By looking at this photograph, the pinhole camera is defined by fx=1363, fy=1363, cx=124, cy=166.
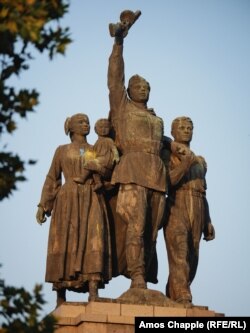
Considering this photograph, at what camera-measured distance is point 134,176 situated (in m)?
22.0

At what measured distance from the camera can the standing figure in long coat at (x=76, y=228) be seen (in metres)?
21.7

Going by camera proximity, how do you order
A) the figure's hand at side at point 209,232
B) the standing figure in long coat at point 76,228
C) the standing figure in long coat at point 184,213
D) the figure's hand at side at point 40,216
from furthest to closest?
the figure's hand at side at point 209,232, the figure's hand at side at point 40,216, the standing figure in long coat at point 184,213, the standing figure in long coat at point 76,228

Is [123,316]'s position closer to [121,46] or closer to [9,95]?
[121,46]

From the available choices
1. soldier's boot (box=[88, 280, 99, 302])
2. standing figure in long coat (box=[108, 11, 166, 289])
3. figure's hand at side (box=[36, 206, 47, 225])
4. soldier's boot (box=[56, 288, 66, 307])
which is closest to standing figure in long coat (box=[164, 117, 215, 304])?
standing figure in long coat (box=[108, 11, 166, 289])

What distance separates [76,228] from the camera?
71.9 feet

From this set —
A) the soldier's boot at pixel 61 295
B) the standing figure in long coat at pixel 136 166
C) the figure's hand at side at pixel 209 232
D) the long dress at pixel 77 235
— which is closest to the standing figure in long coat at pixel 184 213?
the figure's hand at side at pixel 209 232

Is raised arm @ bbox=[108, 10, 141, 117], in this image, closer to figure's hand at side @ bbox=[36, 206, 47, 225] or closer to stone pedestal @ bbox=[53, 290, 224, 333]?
figure's hand at side @ bbox=[36, 206, 47, 225]

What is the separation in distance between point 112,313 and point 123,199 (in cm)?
212

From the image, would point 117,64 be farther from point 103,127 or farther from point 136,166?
point 136,166

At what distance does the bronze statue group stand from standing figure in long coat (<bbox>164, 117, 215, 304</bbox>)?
2 centimetres

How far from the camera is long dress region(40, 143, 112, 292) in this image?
21.7 m

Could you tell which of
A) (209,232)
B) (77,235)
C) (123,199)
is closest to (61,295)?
(77,235)

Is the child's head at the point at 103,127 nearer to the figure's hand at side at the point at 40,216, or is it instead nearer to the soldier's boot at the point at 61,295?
the figure's hand at side at the point at 40,216

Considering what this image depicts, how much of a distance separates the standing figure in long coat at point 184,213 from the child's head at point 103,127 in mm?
1206
